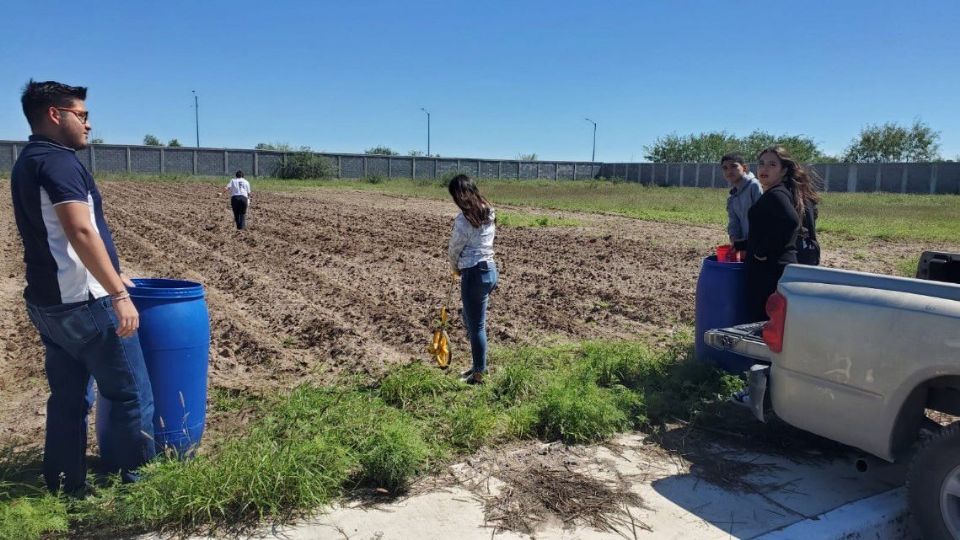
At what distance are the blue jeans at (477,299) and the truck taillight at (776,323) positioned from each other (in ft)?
7.28

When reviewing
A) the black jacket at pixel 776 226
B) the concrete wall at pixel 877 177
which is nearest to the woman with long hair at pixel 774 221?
the black jacket at pixel 776 226

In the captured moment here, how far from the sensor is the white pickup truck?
10.5 feet

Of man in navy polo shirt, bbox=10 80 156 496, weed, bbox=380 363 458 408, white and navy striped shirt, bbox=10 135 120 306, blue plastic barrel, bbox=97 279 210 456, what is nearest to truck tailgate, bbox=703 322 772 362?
weed, bbox=380 363 458 408

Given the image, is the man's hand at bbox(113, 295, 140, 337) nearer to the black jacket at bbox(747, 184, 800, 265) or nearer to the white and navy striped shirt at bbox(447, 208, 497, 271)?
the white and navy striped shirt at bbox(447, 208, 497, 271)

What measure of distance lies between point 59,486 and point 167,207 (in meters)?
21.8

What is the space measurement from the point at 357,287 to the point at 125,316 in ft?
→ 21.4

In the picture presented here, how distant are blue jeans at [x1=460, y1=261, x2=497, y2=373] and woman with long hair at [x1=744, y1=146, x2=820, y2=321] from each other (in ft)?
6.50

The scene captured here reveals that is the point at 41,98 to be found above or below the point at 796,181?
above

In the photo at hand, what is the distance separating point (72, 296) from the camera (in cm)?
329

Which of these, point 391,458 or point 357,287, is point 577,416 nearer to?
point 391,458

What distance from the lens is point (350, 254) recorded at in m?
12.9

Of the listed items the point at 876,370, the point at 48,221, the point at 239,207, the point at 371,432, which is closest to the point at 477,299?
the point at 371,432

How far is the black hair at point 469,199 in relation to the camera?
5277 mm

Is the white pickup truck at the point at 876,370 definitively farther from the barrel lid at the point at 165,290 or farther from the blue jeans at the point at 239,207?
the blue jeans at the point at 239,207
